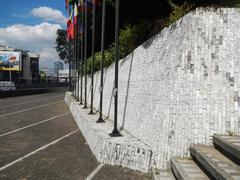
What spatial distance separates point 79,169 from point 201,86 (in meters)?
3.27

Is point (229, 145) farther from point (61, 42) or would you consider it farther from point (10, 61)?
point (10, 61)

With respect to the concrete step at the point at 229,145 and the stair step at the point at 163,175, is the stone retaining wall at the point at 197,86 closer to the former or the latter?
the stair step at the point at 163,175

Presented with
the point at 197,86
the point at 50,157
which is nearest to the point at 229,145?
the point at 197,86

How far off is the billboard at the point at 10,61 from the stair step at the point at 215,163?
84294 millimetres

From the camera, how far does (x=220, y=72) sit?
22.6 ft

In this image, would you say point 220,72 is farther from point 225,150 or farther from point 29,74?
point 29,74

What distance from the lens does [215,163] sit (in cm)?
518

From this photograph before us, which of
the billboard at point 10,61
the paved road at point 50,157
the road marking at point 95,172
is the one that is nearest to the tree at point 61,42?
the billboard at point 10,61

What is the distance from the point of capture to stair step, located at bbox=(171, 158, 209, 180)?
210 inches

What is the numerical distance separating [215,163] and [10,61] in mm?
85929

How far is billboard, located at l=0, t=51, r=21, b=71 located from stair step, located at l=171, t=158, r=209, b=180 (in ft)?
276

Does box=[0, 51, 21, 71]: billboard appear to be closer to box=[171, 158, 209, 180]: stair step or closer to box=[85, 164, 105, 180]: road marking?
box=[85, 164, 105, 180]: road marking

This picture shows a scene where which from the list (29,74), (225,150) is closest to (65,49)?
(29,74)

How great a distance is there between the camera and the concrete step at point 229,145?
5.13 meters
